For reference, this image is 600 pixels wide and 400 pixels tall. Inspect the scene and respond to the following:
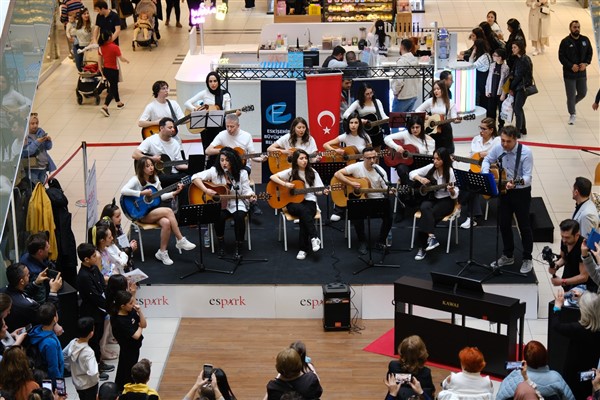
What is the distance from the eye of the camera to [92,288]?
10.3m

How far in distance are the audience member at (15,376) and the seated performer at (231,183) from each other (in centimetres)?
428

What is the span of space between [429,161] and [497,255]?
1.72 m

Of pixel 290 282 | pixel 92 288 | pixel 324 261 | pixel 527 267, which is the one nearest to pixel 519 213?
pixel 527 267

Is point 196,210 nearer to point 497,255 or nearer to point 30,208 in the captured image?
point 30,208

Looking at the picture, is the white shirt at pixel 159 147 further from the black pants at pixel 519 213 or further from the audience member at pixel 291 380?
the audience member at pixel 291 380

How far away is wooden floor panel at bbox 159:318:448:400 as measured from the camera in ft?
34.0

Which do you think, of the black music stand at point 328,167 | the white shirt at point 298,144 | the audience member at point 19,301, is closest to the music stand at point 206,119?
the white shirt at point 298,144

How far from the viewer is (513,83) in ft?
53.5

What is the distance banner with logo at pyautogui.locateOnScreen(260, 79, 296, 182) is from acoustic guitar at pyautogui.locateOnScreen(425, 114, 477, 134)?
1837 millimetres

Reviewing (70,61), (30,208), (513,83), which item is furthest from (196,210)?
(70,61)

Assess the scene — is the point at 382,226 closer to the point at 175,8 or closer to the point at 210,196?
the point at 210,196

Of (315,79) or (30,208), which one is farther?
(315,79)

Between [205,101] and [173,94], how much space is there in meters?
5.73

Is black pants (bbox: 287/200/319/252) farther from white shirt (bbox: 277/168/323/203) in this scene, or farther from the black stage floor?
the black stage floor
